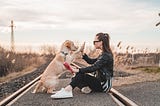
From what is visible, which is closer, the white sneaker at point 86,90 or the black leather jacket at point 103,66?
the black leather jacket at point 103,66

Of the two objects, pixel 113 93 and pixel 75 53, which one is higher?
pixel 75 53

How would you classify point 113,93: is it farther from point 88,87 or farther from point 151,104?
point 151,104

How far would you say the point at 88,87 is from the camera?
10648 mm

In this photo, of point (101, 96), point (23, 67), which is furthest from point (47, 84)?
point (23, 67)

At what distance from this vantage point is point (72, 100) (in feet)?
30.8

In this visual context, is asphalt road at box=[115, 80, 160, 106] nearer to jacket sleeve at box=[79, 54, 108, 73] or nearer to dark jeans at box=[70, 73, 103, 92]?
dark jeans at box=[70, 73, 103, 92]

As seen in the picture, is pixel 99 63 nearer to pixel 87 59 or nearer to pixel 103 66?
pixel 103 66

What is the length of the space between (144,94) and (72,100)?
77.1 inches

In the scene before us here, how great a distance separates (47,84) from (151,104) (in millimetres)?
3110

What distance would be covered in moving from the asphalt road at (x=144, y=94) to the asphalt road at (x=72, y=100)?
22.7 inches

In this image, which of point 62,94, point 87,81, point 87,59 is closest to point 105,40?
point 87,59

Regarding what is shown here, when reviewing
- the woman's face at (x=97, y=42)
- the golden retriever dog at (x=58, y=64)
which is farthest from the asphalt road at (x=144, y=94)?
the golden retriever dog at (x=58, y=64)

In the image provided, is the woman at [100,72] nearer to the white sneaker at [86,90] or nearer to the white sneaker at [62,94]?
the white sneaker at [86,90]

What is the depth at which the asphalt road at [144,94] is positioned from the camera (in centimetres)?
889
